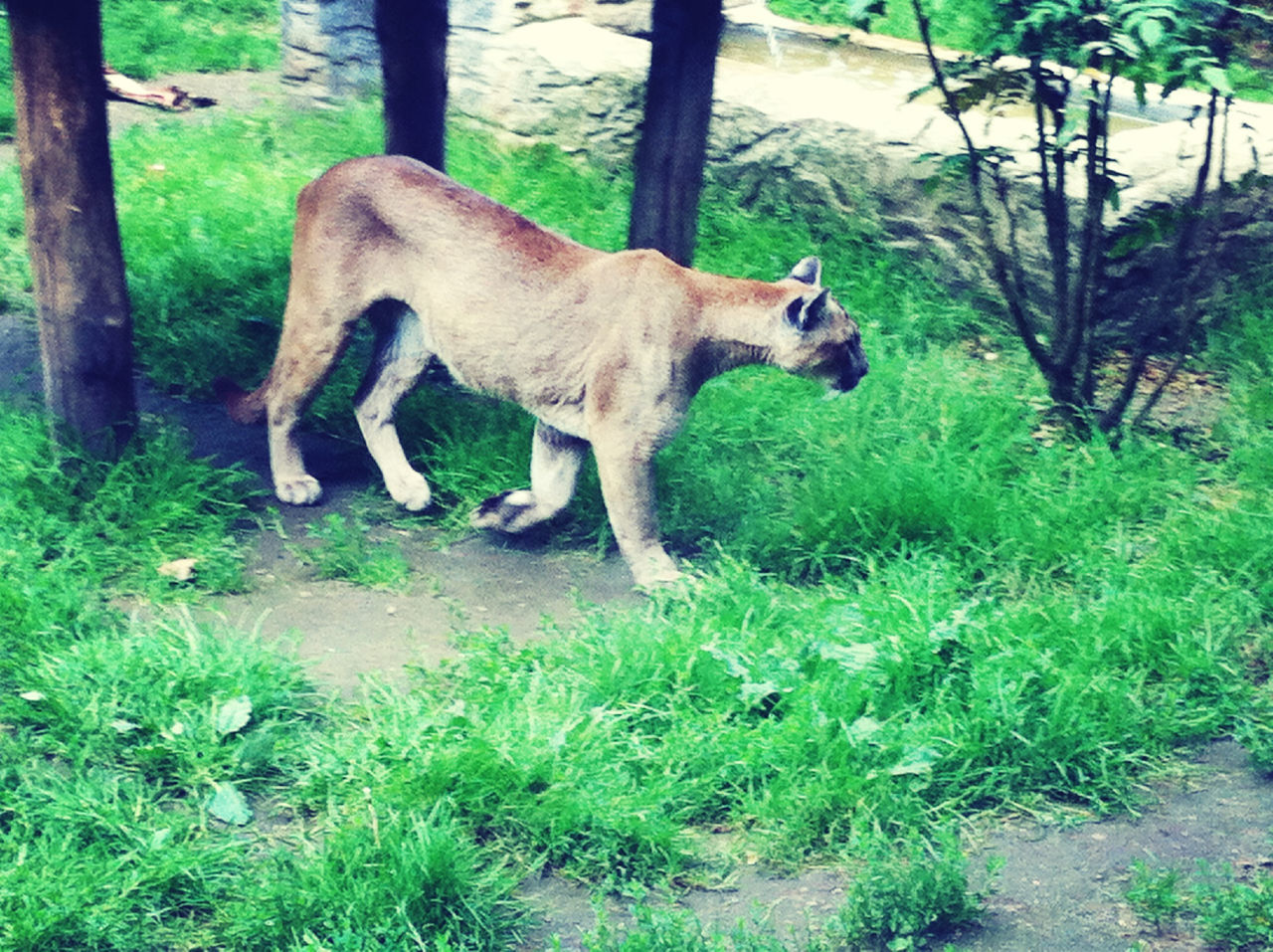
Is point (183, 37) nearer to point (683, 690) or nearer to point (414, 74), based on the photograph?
point (414, 74)

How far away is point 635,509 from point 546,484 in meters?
0.40

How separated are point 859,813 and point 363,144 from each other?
627 cm

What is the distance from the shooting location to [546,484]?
15.2ft

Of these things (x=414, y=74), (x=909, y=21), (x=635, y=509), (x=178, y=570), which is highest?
(x=909, y=21)

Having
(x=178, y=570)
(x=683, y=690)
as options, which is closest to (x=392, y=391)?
(x=178, y=570)

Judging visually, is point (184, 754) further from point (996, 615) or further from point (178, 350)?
point (178, 350)

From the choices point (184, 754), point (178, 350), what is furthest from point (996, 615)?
point (178, 350)

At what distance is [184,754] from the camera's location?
3.26m

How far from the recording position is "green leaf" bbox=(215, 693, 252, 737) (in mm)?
3352

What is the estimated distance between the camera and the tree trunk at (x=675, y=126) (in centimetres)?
484

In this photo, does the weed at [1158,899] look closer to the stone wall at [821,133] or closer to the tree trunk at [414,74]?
the stone wall at [821,133]

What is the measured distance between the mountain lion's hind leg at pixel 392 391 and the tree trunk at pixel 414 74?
4.31 feet

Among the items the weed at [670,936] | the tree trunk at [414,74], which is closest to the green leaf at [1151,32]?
the weed at [670,936]

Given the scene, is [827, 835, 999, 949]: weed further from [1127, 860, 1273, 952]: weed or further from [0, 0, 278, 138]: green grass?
[0, 0, 278, 138]: green grass
